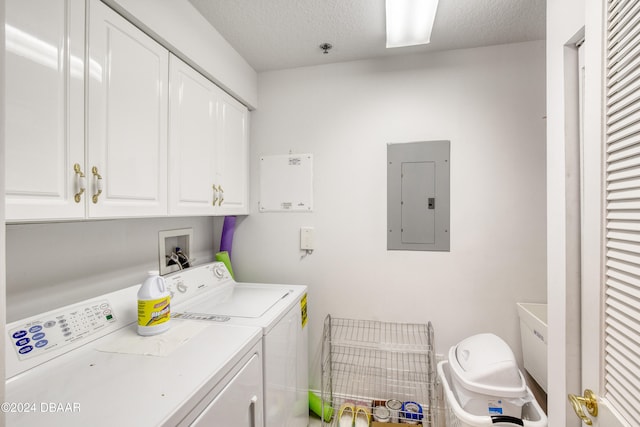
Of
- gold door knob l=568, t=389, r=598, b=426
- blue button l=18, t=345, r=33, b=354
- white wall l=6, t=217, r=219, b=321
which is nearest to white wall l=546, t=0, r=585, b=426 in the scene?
gold door knob l=568, t=389, r=598, b=426

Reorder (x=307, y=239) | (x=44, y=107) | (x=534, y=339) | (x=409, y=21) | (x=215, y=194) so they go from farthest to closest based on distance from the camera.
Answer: (x=307, y=239)
(x=215, y=194)
(x=534, y=339)
(x=409, y=21)
(x=44, y=107)

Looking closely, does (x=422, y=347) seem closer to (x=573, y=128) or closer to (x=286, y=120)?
(x=573, y=128)

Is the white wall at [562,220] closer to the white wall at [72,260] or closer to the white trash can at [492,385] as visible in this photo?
the white trash can at [492,385]

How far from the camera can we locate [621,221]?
667mm

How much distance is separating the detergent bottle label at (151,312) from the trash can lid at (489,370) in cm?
151

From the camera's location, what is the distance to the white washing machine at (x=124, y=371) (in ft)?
2.44

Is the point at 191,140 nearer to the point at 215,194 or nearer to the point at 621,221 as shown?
the point at 215,194

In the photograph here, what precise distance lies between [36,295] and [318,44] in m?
1.95

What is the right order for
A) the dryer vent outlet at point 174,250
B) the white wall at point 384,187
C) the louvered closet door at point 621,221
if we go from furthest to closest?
the white wall at point 384,187 → the dryer vent outlet at point 174,250 → the louvered closet door at point 621,221

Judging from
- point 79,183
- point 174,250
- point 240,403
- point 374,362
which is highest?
point 79,183

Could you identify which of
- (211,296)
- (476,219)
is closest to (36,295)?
(211,296)

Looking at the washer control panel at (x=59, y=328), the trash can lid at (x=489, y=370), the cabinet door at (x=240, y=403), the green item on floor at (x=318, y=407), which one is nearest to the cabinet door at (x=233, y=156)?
the washer control panel at (x=59, y=328)

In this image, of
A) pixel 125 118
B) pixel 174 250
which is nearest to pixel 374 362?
pixel 174 250

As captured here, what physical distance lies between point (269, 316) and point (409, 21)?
173 cm
